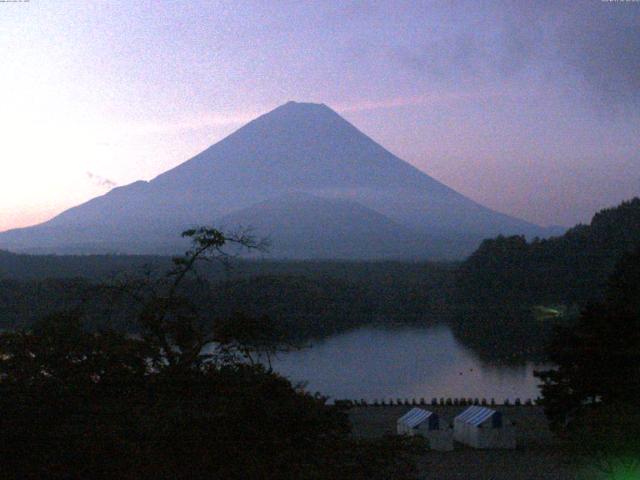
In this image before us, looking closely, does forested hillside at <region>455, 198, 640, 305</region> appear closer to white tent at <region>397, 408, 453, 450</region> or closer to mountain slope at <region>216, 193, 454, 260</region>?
white tent at <region>397, 408, 453, 450</region>

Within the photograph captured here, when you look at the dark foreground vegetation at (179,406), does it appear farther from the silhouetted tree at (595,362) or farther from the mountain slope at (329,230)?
the mountain slope at (329,230)

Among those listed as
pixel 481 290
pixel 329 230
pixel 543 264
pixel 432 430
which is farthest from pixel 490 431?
pixel 329 230

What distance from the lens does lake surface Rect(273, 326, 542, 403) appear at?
1549 centimetres

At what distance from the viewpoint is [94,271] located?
35.1 metres

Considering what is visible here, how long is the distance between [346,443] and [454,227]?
87.6 metres

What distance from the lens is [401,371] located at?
59.1ft

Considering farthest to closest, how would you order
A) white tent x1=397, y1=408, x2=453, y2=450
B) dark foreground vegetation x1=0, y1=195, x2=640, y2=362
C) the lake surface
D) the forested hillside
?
the forested hillside
dark foreground vegetation x1=0, y1=195, x2=640, y2=362
the lake surface
white tent x1=397, y1=408, x2=453, y2=450

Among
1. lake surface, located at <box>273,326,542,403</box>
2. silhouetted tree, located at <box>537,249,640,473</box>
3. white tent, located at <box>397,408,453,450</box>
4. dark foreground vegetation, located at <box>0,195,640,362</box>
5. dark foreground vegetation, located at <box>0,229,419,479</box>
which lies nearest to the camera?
dark foreground vegetation, located at <box>0,229,419,479</box>

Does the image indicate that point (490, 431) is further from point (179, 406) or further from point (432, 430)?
point (179, 406)

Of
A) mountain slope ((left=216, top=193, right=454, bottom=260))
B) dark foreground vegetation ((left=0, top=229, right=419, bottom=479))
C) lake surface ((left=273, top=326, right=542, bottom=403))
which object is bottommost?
lake surface ((left=273, top=326, right=542, bottom=403))

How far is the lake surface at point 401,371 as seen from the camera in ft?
50.8

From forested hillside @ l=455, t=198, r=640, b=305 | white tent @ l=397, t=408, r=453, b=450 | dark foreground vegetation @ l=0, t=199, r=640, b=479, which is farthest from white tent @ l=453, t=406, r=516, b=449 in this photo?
forested hillside @ l=455, t=198, r=640, b=305

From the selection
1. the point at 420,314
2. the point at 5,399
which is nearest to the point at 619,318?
the point at 5,399

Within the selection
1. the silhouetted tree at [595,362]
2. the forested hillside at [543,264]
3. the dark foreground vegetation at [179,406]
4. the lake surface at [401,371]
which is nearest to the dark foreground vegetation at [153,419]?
the dark foreground vegetation at [179,406]
